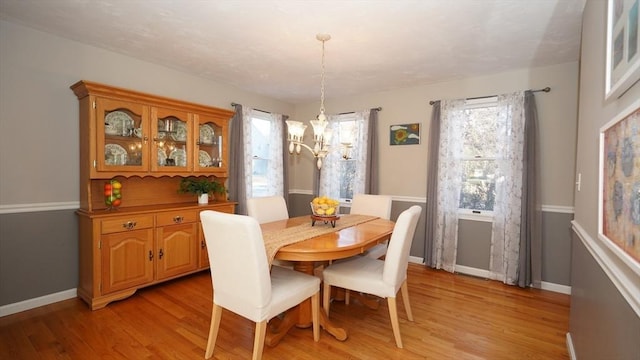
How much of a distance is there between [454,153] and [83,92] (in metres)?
3.90

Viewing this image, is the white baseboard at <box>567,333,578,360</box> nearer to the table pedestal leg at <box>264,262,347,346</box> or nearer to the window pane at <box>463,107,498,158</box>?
the table pedestal leg at <box>264,262,347,346</box>

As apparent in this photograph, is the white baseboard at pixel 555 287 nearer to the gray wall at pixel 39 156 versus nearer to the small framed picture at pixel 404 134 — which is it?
the small framed picture at pixel 404 134

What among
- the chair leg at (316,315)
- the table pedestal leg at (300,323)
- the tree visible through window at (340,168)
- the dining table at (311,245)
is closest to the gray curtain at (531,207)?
the dining table at (311,245)

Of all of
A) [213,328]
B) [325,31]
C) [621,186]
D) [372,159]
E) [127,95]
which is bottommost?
[213,328]

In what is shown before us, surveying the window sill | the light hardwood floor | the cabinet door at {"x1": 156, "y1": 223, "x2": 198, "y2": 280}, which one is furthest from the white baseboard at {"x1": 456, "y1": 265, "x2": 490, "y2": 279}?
the cabinet door at {"x1": 156, "y1": 223, "x2": 198, "y2": 280}

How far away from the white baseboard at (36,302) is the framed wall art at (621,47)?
158 inches

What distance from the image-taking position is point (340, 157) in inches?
179

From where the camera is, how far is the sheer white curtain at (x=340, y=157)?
4324 mm

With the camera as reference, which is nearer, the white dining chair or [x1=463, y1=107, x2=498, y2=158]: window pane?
the white dining chair

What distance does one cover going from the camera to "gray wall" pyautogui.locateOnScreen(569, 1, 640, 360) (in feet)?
3.09

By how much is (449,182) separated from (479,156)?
458 mm

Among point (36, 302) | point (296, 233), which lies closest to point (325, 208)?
point (296, 233)

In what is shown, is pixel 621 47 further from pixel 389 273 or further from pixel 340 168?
pixel 340 168

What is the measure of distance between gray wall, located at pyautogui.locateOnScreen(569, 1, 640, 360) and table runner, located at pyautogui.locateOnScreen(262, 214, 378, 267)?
156 centimetres
